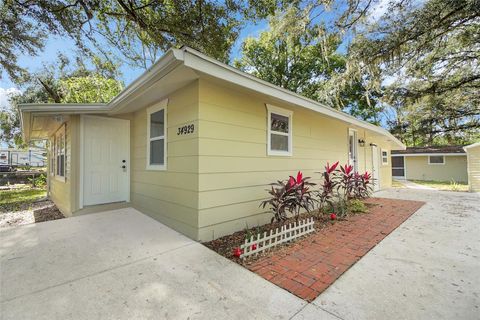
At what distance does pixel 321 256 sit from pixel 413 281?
0.94m

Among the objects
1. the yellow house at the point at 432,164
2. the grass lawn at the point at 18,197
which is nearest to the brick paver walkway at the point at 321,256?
the grass lawn at the point at 18,197

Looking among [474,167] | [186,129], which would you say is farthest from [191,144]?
[474,167]

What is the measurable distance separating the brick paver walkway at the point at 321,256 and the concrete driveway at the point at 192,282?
12 centimetres

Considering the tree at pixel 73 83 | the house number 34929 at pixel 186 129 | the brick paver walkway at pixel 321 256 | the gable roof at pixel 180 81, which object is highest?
the tree at pixel 73 83

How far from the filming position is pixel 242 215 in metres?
3.91

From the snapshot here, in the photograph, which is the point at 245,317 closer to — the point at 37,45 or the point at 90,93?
the point at 37,45

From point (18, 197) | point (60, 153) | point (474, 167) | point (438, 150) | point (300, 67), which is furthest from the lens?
point (300, 67)

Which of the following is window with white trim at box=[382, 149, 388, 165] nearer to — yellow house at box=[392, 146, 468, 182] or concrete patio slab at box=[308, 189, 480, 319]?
yellow house at box=[392, 146, 468, 182]

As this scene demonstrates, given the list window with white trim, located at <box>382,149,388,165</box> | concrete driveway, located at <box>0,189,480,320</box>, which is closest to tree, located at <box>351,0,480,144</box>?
window with white trim, located at <box>382,149,388,165</box>

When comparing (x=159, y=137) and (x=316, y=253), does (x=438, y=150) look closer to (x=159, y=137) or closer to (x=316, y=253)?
(x=316, y=253)

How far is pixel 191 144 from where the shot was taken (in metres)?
3.43

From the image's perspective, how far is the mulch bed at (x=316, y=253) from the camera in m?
2.27

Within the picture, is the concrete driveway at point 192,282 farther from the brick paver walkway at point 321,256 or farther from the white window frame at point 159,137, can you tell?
the white window frame at point 159,137

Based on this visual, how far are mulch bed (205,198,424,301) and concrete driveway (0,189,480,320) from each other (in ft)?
0.41
